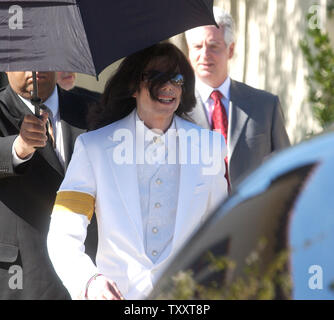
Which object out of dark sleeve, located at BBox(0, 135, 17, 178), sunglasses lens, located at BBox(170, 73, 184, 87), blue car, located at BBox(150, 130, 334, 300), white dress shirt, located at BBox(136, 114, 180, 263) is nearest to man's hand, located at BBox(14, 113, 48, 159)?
dark sleeve, located at BBox(0, 135, 17, 178)

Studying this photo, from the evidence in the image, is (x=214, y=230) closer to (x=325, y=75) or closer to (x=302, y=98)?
(x=325, y=75)

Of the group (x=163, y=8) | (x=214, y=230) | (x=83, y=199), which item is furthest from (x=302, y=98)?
(x=214, y=230)

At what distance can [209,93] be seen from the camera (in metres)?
5.97

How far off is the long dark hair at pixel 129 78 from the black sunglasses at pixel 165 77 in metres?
0.02

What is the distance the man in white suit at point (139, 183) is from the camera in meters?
3.77

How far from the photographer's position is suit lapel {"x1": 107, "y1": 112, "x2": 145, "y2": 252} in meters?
3.83

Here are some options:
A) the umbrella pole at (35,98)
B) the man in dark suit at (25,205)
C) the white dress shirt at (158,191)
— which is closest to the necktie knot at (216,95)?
the man in dark suit at (25,205)

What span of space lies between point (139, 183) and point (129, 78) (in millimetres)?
523

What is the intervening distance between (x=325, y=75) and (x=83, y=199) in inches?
204

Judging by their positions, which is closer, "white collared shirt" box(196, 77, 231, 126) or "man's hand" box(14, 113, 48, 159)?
"man's hand" box(14, 113, 48, 159)

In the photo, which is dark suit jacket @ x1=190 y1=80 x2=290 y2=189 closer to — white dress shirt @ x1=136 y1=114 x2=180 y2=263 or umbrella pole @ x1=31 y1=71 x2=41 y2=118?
umbrella pole @ x1=31 y1=71 x2=41 y2=118

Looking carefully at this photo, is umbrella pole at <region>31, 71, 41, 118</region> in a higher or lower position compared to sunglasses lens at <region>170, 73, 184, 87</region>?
lower

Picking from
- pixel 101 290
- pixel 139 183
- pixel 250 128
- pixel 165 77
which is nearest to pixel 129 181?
pixel 139 183

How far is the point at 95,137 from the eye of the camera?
4016mm
